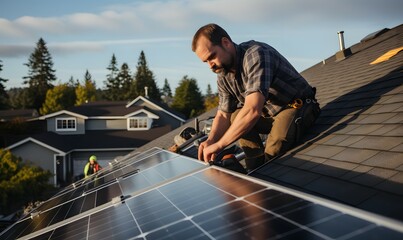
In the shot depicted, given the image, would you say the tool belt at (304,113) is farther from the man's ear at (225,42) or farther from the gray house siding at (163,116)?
the gray house siding at (163,116)

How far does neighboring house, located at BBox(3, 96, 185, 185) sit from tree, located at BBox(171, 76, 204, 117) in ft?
104

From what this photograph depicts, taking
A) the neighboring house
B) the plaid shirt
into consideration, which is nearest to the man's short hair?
the plaid shirt

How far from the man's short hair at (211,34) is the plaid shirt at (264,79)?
258 millimetres

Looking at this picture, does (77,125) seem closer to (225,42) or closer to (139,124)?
(139,124)

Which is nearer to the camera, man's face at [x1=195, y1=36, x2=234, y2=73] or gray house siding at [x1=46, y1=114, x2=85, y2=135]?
man's face at [x1=195, y1=36, x2=234, y2=73]

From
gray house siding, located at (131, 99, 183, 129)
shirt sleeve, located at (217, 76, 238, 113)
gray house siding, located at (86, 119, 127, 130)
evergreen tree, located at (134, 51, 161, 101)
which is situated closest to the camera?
shirt sleeve, located at (217, 76, 238, 113)

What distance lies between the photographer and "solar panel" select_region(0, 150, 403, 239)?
1.58m

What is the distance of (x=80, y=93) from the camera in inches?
3268

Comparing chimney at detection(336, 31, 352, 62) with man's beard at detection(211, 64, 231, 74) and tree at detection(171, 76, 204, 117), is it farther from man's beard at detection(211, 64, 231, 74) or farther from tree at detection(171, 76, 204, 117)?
tree at detection(171, 76, 204, 117)

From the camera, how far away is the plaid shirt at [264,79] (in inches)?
146

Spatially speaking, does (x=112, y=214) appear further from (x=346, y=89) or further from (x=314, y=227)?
(x=346, y=89)

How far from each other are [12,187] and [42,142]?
513 inches

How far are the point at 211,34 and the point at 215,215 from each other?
7.43 feet

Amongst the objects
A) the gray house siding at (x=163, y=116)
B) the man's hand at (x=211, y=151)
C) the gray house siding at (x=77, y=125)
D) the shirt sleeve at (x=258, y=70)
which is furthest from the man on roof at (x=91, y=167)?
the gray house siding at (x=163, y=116)
